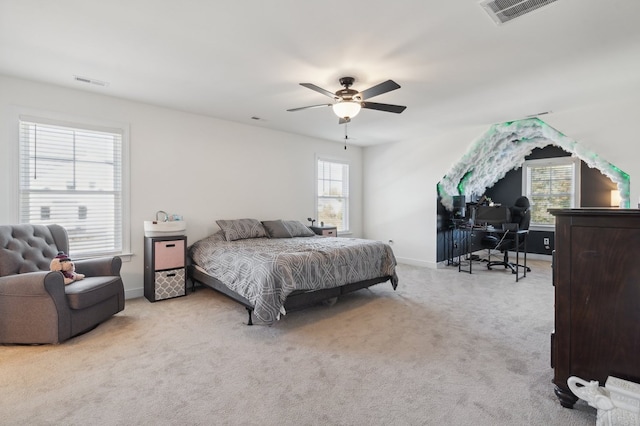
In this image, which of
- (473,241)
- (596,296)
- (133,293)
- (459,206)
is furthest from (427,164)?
(133,293)

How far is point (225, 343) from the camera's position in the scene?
2715 mm

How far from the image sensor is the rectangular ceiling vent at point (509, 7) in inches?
81.8

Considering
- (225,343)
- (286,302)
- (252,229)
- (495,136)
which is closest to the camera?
(225,343)

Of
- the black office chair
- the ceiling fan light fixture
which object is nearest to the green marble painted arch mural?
the black office chair

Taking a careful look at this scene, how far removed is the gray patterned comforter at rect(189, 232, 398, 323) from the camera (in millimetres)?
2922

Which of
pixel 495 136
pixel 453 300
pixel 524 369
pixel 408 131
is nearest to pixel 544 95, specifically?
pixel 495 136

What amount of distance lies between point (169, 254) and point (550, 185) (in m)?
7.33

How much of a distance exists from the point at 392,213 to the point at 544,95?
336 centimetres

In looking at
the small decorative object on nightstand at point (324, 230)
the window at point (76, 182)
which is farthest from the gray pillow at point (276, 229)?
the window at point (76, 182)

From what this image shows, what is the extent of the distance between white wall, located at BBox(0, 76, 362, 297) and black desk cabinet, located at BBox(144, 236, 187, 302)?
1.04ft

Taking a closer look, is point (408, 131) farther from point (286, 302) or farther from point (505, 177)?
point (286, 302)

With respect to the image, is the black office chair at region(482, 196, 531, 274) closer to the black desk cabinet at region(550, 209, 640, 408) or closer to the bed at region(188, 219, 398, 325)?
the bed at region(188, 219, 398, 325)

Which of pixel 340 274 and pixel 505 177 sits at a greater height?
pixel 505 177

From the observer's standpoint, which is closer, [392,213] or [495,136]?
[495,136]
